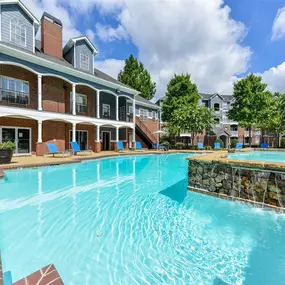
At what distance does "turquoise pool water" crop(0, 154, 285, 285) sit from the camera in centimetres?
243

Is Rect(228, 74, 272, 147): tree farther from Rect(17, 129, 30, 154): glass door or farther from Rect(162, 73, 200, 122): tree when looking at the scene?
Rect(17, 129, 30, 154): glass door

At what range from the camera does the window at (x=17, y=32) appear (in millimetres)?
13322

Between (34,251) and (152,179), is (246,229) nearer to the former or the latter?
(34,251)

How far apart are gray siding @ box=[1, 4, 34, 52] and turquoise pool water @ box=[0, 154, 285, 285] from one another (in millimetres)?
13345

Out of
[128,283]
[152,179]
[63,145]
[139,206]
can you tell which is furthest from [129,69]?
[128,283]

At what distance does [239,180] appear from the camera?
16.2 feet

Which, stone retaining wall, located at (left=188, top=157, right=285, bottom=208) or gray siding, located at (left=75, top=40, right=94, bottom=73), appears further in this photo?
gray siding, located at (left=75, top=40, right=94, bottom=73)

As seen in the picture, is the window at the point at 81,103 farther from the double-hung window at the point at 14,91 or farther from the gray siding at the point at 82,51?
the double-hung window at the point at 14,91

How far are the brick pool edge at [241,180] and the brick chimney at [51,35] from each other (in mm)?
17645

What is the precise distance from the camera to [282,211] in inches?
166

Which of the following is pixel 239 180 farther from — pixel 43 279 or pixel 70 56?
pixel 70 56

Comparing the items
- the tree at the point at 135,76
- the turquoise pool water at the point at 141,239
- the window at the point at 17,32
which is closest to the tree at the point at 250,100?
the tree at the point at 135,76

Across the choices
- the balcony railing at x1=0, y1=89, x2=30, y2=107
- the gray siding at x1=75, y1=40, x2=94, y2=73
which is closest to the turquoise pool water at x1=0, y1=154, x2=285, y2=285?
the balcony railing at x1=0, y1=89, x2=30, y2=107

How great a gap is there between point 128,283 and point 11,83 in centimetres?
1599
